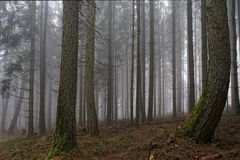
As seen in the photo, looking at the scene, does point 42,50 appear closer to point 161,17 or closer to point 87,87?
point 87,87

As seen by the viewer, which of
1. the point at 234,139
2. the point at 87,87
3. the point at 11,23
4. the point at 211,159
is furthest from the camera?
the point at 11,23

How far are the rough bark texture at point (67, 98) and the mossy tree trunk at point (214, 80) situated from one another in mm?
3258

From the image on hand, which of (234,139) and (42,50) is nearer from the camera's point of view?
(234,139)

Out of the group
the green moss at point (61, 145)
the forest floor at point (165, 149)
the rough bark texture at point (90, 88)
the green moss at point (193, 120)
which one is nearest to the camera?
the forest floor at point (165, 149)

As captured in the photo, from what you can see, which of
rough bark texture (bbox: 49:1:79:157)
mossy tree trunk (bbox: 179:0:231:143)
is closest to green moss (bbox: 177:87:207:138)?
mossy tree trunk (bbox: 179:0:231:143)

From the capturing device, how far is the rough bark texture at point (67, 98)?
28.2 feet

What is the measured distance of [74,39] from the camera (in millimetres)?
8930

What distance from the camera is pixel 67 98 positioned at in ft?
28.2

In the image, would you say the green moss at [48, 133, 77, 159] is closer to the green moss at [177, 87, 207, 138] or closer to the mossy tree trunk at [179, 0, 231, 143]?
the green moss at [177, 87, 207, 138]

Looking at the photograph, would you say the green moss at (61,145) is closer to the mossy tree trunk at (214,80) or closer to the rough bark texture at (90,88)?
the mossy tree trunk at (214,80)

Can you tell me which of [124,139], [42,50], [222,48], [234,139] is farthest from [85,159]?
[42,50]

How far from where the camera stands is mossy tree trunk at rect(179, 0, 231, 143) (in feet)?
24.0

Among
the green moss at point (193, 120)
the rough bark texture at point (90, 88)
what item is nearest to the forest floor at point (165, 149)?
the green moss at point (193, 120)

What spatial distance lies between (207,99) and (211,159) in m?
1.59
